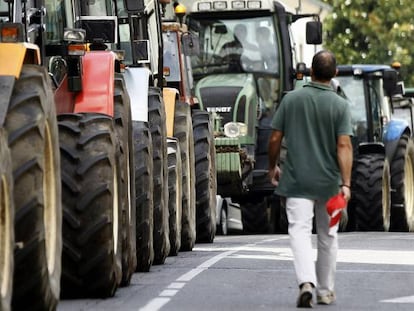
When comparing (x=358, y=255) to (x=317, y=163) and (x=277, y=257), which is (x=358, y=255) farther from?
(x=317, y=163)

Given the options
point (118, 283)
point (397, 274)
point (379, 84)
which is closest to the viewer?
point (118, 283)

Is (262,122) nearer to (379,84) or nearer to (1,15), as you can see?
(379,84)

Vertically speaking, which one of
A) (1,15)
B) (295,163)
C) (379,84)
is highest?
(1,15)

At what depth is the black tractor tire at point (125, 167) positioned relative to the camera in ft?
47.6

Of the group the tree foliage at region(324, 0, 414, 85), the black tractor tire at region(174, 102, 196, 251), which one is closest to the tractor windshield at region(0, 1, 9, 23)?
the black tractor tire at region(174, 102, 196, 251)

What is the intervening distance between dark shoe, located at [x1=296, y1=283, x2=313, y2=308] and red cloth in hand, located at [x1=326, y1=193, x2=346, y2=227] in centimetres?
58

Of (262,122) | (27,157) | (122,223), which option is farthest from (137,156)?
(262,122)

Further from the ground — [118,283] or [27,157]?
[27,157]

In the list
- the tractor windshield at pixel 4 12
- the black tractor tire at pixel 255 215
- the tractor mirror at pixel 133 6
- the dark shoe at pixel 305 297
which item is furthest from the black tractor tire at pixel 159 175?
the black tractor tire at pixel 255 215

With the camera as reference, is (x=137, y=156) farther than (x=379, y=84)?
No

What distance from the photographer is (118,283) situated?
1393 cm

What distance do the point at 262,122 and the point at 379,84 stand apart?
186 inches

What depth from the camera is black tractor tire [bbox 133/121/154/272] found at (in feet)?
53.9

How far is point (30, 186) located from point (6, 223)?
0.55m
